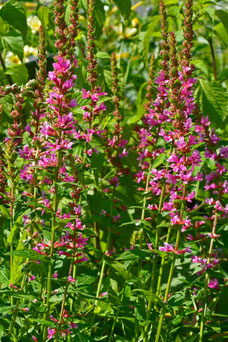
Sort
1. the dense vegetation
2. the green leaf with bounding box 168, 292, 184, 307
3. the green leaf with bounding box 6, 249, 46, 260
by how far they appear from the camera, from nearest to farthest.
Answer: the green leaf with bounding box 6, 249, 46, 260
the dense vegetation
the green leaf with bounding box 168, 292, 184, 307

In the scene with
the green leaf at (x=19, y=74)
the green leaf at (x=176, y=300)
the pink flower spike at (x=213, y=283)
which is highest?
the green leaf at (x=19, y=74)

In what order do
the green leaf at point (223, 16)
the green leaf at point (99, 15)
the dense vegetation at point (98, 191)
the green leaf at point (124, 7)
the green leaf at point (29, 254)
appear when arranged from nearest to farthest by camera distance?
the green leaf at point (29, 254) < the dense vegetation at point (98, 191) < the green leaf at point (124, 7) < the green leaf at point (99, 15) < the green leaf at point (223, 16)

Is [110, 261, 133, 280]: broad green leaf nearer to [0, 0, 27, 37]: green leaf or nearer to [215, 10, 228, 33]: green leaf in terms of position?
[0, 0, 27, 37]: green leaf

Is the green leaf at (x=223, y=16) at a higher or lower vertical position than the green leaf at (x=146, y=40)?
higher

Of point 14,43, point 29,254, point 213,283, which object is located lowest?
point 213,283

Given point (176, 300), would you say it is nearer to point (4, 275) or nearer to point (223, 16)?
point (4, 275)

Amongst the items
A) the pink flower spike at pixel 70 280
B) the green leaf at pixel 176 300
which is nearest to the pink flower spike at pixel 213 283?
the green leaf at pixel 176 300

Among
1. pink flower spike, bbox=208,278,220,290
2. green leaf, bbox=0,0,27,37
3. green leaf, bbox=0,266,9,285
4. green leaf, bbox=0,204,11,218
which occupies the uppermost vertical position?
green leaf, bbox=0,0,27,37

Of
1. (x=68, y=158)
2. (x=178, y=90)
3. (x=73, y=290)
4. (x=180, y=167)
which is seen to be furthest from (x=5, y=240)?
(x=178, y=90)

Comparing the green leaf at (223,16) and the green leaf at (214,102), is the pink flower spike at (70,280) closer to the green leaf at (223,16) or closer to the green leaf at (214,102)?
the green leaf at (214,102)

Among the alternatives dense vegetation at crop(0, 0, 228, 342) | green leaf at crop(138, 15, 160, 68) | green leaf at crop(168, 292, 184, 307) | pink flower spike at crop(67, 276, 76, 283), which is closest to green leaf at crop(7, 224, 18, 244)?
dense vegetation at crop(0, 0, 228, 342)

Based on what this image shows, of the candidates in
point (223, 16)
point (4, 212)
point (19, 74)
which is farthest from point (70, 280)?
point (223, 16)

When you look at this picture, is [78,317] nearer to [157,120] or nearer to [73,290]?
[73,290]

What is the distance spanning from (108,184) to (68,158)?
942 millimetres
